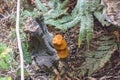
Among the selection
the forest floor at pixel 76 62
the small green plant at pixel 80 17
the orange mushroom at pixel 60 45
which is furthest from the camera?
the forest floor at pixel 76 62

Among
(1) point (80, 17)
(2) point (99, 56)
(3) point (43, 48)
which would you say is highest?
(1) point (80, 17)

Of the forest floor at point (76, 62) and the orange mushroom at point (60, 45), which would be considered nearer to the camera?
the orange mushroom at point (60, 45)

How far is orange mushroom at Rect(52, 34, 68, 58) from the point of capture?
1846 mm

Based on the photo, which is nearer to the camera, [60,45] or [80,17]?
[60,45]

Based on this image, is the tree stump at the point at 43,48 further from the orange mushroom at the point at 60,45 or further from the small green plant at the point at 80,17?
the small green plant at the point at 80,17

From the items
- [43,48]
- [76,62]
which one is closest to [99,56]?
[76,62]

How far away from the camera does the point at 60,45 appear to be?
1894 mm

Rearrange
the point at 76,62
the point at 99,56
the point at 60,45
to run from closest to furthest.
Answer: the point at 60,45 < the point at 99,56 < the point at 76,62

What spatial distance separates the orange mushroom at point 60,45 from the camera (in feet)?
6.06

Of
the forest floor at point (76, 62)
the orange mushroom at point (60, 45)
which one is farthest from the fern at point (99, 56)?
the orange mushroom at point (60, 45)

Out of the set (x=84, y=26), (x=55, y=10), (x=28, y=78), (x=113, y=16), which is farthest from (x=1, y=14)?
(x=113, y=16)

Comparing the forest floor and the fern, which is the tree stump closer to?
the forest floor

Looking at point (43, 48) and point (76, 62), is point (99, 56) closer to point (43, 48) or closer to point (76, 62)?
point (76, 62)

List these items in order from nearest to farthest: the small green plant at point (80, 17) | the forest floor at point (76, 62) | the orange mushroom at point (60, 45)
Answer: the orange mushroom at point (60, 45)
the small green plant at point (80, 17)
the forest floor at point (76, 62)
